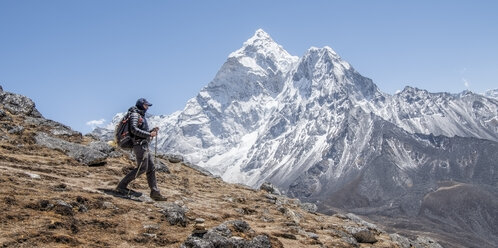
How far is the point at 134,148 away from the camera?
19672mm

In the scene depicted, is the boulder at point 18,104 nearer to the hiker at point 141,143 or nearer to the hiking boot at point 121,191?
the hiking boot at point 121,191

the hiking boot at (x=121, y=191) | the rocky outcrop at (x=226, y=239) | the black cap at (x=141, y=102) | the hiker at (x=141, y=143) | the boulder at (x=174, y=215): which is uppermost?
the black cap at (x=141, y=102)

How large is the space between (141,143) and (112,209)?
351 centimetres

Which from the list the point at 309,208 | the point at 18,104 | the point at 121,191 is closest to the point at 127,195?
the point at 121,191

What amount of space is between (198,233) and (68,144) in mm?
17235

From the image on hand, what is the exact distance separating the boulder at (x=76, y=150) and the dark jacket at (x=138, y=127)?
8.38m

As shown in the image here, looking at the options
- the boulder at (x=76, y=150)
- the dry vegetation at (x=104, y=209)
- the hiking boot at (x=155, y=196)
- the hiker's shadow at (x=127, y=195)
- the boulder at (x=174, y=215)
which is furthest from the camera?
the boulder at (x=76, y=150)

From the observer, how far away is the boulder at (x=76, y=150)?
87.6 feet

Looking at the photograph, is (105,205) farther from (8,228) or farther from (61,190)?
(8,228)

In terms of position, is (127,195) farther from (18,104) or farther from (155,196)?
(18,104)

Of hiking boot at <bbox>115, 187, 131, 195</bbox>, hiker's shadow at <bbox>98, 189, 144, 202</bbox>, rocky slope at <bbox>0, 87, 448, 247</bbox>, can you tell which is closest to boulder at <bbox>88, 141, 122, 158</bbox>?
rocky slope at <bbox>0, 87, 448, 247</bbox>

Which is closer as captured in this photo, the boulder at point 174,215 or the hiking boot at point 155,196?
the boulder at point 174,215

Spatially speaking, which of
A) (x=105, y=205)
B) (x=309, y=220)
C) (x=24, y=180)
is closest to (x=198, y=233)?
(x=105, y=205)

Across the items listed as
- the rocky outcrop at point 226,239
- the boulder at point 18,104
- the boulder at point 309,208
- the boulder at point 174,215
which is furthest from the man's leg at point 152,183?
the boulder at point 18,104
